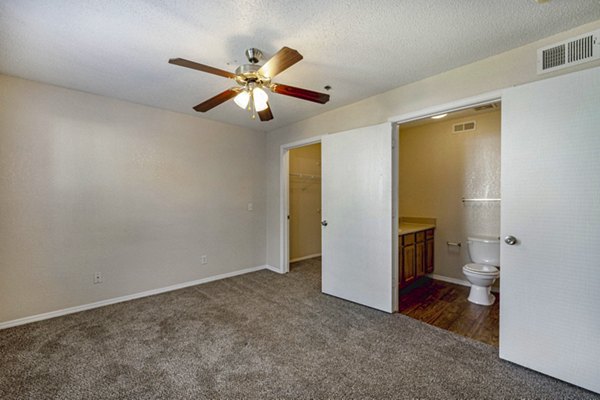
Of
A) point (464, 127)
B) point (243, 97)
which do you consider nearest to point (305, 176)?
point (464, 127)

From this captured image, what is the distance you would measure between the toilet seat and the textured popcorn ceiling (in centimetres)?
220

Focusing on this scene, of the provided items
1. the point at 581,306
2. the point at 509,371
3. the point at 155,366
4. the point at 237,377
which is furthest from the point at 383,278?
the point at 155,366

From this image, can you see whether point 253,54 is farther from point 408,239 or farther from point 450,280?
point 450,280

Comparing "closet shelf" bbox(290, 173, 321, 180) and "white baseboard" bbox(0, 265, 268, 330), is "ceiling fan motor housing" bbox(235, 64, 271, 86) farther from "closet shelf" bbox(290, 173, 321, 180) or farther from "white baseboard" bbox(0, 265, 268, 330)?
"closet shelf" bbox(290, 173, 321, 180)

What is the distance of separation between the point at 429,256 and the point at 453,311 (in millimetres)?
1073

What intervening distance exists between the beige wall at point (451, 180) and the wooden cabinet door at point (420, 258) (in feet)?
1.46

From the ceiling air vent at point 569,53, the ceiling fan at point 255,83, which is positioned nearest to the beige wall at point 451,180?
the ceiling air vent at point 569,53

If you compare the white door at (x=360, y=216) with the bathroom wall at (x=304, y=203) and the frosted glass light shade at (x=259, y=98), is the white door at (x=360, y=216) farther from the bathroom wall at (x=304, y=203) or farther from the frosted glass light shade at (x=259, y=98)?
the bathroom wall at (x=304, y=203)

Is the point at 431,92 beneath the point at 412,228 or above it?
above

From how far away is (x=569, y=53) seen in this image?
1843 mm

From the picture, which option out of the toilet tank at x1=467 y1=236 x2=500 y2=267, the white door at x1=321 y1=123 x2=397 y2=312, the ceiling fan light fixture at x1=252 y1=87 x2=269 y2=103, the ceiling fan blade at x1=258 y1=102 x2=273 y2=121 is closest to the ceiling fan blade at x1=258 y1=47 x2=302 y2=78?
the ceiling fan light fixture at x1=252 y1=87 x2=269 y2=103

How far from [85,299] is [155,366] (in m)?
1.66

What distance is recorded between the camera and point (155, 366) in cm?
198

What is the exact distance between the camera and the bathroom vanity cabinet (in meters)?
3.28
